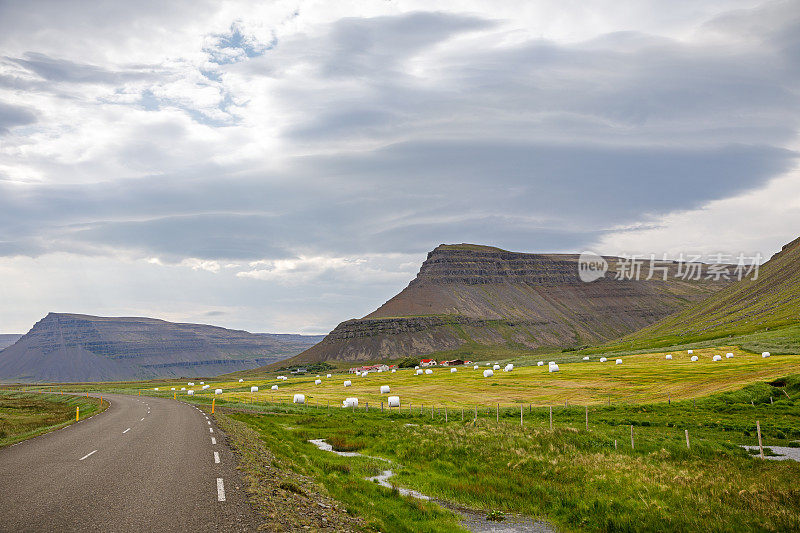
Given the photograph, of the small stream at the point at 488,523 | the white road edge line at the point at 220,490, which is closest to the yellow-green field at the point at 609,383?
the small stream at the point at 488,523

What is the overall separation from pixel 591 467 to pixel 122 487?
22373mm

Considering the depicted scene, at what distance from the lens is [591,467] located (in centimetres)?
2814

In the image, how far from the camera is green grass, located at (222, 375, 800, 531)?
819 inches

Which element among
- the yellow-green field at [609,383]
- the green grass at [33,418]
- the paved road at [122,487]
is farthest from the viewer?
the yellow-green field at [609,383]

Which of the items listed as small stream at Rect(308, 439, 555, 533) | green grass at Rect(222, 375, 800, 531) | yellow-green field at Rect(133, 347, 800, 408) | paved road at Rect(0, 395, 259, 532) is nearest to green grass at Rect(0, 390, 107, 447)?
paved road at Rect(0, 395, 259, 532)

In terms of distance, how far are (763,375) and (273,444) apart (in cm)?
6136

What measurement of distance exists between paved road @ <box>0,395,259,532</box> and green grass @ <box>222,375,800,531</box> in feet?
16.8

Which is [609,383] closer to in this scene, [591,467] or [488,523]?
[591,467]

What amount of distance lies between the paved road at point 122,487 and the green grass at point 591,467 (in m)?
5.11

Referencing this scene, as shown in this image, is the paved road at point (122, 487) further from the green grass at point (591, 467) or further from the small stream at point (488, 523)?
the small stream at point (488, 523)

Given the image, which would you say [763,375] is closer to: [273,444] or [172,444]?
[273,444]

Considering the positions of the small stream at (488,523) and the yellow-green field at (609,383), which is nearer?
the small stream at (488,523)

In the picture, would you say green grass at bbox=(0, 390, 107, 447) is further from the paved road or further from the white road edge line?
the white road edge line

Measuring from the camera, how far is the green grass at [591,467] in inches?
819
